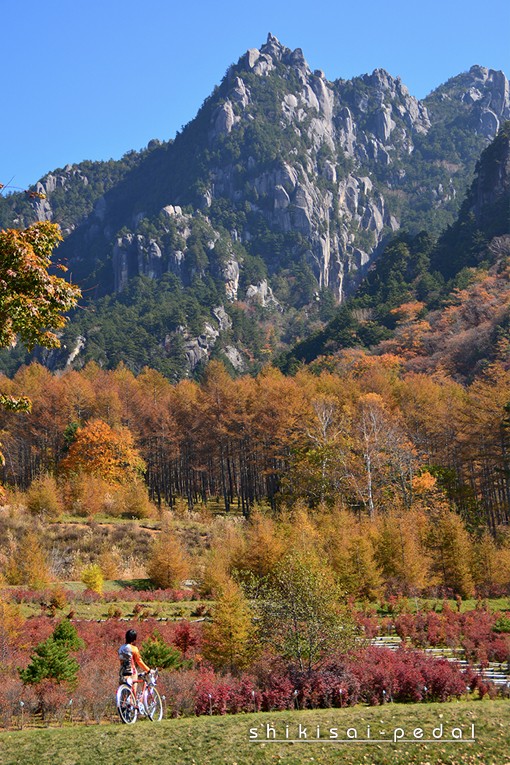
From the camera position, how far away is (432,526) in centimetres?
4044

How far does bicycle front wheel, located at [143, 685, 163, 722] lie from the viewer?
1320 centimetres

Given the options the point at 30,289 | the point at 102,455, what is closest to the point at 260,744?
the point at 30,289

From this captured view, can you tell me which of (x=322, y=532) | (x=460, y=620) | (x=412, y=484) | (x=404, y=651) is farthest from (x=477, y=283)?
(x=404, y=651)

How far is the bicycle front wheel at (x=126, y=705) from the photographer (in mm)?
12596

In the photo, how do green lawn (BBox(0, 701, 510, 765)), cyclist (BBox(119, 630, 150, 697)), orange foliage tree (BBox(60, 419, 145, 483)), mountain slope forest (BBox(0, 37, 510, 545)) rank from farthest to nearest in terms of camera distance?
1. orange foliage tree (BBox(60, 419, 145, 483))
2. mountain slope forest (BBox(0, 37, 510, 545))
3. cyclist (BBox(119, 630, 150, 697))
4. green lawn (BBox(0, 701, 510, 765))

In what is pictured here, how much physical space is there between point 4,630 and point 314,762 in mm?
14246

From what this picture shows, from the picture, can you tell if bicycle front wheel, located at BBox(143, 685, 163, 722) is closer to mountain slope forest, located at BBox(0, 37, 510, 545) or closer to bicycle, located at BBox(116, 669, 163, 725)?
bicycle, located at BBox(116, 669, 163, 725)

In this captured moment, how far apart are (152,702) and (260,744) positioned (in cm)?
248

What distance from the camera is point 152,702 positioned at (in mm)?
13539

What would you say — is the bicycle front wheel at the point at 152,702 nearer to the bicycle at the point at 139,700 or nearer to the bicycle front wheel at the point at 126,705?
the bicycle at the point at 139,700

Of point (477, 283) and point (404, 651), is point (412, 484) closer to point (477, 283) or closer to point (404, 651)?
point (404, 651)

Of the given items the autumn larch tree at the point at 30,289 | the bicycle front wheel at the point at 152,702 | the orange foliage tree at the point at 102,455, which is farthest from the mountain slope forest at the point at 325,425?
the bicycle front wheel at the point at 152,702

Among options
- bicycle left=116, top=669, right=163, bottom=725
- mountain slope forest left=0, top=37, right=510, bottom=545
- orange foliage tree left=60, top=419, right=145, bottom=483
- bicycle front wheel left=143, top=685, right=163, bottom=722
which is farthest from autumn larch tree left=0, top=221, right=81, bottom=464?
orange foliage tree left=60, top=419, right=145, bottom=483

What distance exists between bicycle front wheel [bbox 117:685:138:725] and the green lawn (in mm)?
196
